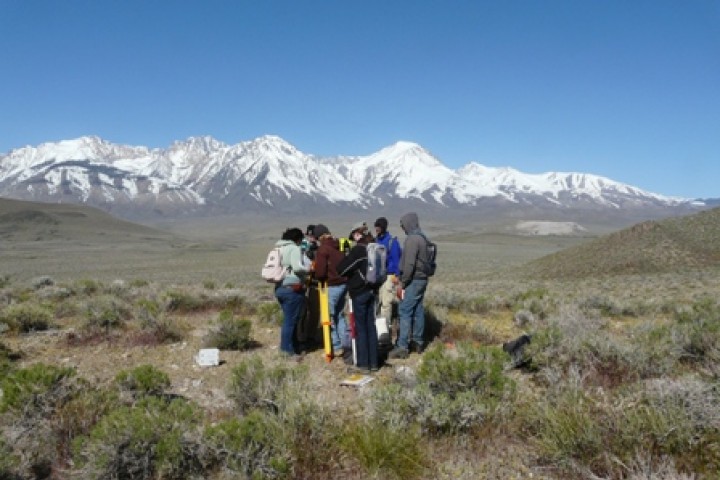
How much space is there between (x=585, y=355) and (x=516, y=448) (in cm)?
215

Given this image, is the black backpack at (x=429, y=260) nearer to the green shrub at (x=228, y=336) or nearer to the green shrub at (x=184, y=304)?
the green shrub at (x=228, y=336)

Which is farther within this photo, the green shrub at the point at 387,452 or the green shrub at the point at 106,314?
the green shrub at the point at 106,314

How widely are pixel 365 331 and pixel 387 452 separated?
9.58ft

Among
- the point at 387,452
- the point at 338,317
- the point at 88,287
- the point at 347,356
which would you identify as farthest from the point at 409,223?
the point at 88,287

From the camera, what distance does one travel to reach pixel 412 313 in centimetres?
756

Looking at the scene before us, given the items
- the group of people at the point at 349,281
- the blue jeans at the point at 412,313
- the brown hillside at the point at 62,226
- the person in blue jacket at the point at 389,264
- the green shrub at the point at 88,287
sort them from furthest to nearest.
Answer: the brown hillside at the point at 62,226 < the green shrub at the point at 88,287 < the person in blue jacket at the point at 389,264 < the blue jeans at the point at 412,313 < the group of people at the point at 349,281

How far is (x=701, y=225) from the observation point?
34.0 m

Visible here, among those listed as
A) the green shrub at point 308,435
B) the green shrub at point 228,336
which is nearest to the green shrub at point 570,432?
the green shrub at point 308,435

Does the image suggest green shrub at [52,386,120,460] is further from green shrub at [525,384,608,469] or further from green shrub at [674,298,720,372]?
green shrub at [674,298,720,372]

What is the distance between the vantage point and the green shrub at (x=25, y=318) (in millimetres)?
9320

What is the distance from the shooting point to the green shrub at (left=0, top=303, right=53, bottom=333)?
9.32m

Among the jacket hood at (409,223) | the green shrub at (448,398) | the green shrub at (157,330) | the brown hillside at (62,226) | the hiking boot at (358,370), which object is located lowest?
the brown hillside at (62,226)

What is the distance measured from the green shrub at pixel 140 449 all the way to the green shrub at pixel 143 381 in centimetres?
138

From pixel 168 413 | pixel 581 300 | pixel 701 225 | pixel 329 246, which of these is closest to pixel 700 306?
pixel 581 300
